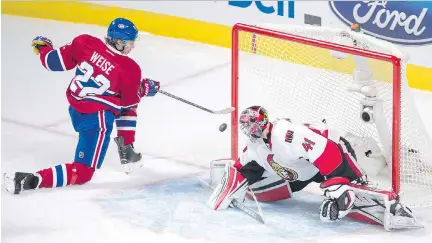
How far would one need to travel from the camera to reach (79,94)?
4.86 metres

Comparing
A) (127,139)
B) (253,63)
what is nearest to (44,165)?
(127,139)

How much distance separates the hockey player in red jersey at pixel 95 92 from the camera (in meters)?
4.81

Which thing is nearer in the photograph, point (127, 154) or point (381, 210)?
point (381, 210)

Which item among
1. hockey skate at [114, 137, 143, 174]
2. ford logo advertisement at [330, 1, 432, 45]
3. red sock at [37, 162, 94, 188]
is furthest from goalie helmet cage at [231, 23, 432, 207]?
ford logo advertisement at [330, 1, 432, 45]

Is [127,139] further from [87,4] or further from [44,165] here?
[87,4]

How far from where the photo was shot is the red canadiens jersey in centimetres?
482

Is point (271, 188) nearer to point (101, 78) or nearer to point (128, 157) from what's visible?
point (128, 157)

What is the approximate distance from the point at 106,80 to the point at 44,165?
1.99 ft

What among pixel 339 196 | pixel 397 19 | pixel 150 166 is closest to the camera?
pixel 339 196

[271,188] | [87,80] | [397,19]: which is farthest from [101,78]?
[397,19]

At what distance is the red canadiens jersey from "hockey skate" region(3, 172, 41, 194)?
35cm

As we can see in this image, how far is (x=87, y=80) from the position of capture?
484 cm

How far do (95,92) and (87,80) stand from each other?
6 centimetres

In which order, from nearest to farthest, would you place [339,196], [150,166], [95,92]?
[339,196] → [95,92] → [150,166]
